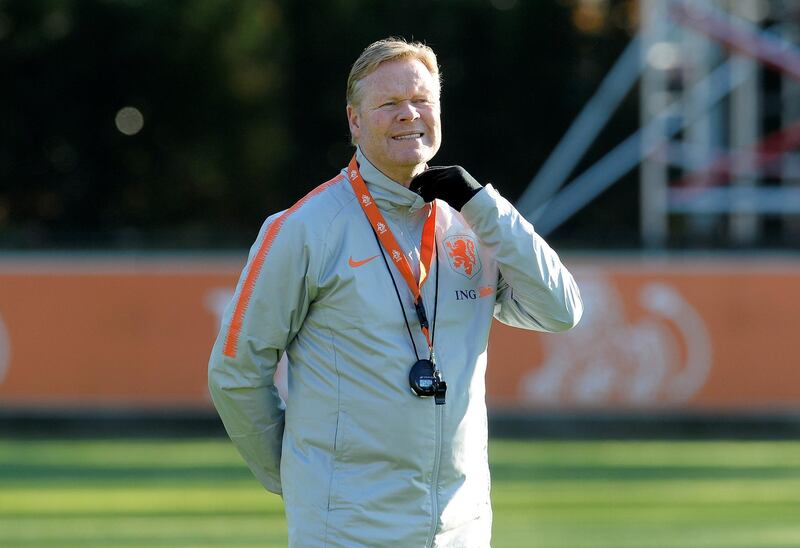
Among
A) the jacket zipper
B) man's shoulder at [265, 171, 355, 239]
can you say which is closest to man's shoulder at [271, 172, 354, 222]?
man's shoulder at [265, 171, 355, 239]

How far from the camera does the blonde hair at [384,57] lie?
328cm

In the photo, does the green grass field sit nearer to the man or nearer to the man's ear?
the man

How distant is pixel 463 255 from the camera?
3438 millimetres

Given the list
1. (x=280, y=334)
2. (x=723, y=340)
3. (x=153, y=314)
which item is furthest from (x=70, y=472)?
(x=280, y=334)

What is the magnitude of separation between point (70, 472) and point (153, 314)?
93.1 inches

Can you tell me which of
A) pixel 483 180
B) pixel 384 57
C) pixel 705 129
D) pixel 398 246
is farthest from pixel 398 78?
pixel 483 180

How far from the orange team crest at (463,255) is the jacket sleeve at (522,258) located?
6 centimetres

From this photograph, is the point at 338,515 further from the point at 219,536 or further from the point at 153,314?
the point at 153,314

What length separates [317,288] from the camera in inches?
129

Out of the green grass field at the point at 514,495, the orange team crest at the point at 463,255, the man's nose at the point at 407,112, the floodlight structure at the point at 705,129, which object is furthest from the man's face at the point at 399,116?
the floodlight structure at the point at 705,129

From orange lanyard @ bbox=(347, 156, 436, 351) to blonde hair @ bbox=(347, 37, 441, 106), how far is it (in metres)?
0.20

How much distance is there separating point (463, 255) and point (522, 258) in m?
0.17

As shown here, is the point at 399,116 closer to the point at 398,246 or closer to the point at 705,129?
the point at 398,246

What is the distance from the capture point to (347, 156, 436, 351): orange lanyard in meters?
3.28
